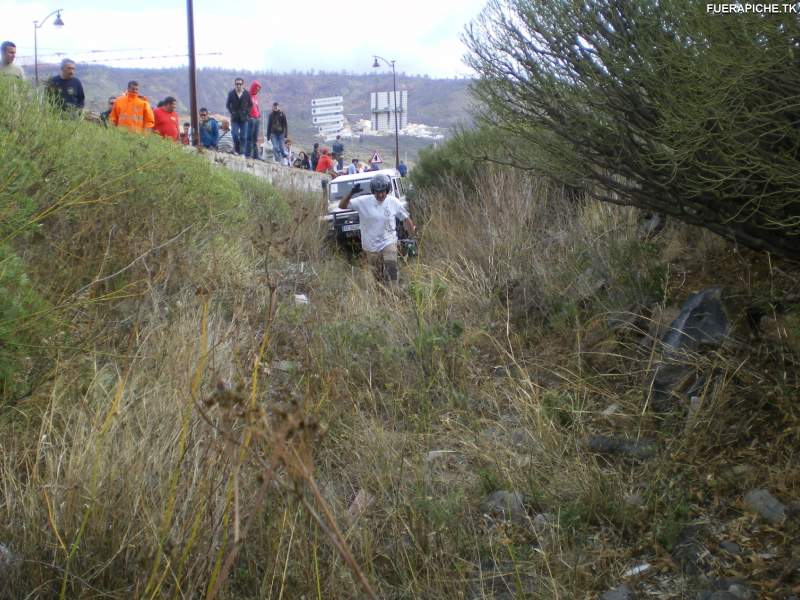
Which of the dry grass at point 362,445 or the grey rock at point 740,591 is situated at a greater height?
the dry grass at point 362,445

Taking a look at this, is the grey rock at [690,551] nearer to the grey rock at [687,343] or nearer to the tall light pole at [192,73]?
the grey rock at [687,343]

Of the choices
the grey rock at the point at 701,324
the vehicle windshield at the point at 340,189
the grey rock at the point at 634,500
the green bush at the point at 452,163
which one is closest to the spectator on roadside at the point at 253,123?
the vehicle windshield at the point at 340,189

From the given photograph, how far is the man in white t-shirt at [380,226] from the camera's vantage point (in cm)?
1084

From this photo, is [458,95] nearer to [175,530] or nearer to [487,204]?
[487,204]

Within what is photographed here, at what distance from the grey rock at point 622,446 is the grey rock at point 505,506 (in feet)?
2.53

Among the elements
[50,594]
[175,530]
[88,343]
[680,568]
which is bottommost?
[680,568]

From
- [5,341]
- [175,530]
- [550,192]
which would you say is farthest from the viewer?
[550,192]

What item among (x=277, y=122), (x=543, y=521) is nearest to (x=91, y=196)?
(x=543, y=521)

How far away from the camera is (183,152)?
9.43 m

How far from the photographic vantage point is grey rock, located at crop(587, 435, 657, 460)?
16.6 feet

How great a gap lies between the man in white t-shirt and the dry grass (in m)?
2.55

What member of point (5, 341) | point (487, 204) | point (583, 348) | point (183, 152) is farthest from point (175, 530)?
point (487, 204)

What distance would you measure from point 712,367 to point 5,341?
150 inches

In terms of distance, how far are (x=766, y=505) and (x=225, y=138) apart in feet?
69.8
